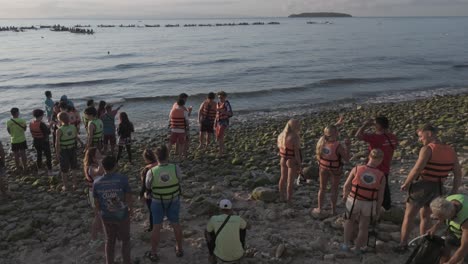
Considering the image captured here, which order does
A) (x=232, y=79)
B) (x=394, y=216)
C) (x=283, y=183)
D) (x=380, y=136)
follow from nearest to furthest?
(x=380, y=136), (x=394, y=216), (x=283, y=183), (x=232, y=79)

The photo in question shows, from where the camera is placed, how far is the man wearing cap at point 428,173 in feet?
20.8

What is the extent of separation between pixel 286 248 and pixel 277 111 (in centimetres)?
1813

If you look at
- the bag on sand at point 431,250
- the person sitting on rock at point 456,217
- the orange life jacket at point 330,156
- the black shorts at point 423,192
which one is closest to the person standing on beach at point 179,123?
the orange life jacket at point 330,156

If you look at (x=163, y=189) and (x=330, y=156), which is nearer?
Result: (x=163, y=189)

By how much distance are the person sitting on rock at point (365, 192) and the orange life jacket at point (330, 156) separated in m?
1.14

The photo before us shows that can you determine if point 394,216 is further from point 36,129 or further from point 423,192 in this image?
point 36,129

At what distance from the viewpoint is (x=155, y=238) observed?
22.7ft

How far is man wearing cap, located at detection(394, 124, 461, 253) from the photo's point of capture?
6.34m

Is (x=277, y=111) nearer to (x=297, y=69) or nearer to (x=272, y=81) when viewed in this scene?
(x=272, y=81)

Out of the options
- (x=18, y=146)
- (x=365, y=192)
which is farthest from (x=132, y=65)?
(x=365, y=192)

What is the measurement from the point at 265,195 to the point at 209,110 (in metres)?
4.62

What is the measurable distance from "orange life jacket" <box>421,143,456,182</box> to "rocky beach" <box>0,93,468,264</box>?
1508 millimetres

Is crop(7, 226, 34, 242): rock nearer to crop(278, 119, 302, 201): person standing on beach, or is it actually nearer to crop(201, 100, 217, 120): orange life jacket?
crop(278, 119, 302, 201): person standing on beach

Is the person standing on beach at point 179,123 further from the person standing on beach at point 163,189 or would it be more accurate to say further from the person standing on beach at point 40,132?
the person standing on beach at point 163,189
